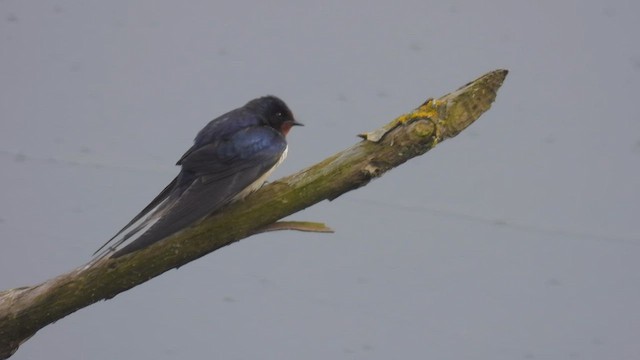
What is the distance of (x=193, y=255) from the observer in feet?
3.48

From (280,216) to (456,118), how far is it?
0.22 meters

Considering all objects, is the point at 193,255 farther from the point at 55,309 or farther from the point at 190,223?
the point at 55,309

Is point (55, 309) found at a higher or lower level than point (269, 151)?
lower

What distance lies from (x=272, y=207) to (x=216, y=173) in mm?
83

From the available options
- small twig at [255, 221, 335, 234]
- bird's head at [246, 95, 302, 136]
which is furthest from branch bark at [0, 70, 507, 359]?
bird's head at [246, 95, 302, 136]

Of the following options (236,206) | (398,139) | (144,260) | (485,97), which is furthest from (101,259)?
(485,97)

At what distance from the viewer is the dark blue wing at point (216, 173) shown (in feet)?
3.36

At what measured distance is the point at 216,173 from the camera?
1.08 meters

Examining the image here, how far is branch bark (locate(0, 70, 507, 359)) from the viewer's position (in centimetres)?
101

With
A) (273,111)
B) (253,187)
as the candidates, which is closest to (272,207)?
(253,187)

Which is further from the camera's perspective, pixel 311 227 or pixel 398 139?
pixel 311 227

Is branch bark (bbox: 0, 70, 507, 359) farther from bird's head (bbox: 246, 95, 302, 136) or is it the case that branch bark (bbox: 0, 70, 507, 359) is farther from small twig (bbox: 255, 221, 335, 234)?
bird's head (bbox: 246, 95, 302, 136)

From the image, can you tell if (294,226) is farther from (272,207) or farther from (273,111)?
(273,111)

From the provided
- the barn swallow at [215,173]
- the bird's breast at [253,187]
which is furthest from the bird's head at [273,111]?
the bird's breast at [253,187]
